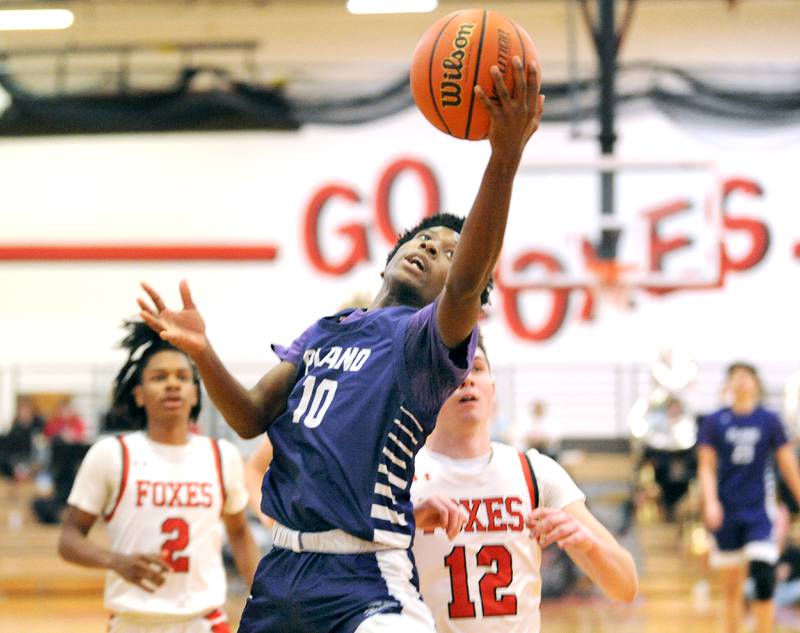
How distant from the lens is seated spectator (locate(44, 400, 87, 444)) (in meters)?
15.9

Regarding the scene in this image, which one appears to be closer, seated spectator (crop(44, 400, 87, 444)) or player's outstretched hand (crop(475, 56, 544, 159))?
player's outstretched hand (crop(475, 56, 544, 159))

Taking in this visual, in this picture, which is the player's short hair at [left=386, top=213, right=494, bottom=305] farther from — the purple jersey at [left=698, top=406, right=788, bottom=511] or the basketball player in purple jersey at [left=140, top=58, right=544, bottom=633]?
the purple jersey at [left=698, top=406, right=788, bottom=511]

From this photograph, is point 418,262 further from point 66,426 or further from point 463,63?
point 66,426

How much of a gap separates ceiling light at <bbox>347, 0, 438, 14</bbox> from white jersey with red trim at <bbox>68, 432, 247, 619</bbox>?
13431 millimetres

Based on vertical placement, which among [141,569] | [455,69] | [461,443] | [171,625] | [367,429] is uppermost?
[455,69]

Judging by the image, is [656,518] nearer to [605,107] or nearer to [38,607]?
[605,107]

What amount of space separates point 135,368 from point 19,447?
38.9 ft

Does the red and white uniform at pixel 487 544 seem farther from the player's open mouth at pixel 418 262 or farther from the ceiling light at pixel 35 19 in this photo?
the ceiling light at pixel 35 19

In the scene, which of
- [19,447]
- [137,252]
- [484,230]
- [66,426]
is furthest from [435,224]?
[137,252]

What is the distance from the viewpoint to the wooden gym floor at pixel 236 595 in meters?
10.1

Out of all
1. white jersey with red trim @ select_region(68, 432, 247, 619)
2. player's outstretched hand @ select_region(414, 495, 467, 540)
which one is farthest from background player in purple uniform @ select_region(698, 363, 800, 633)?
player's outstretched hand @ select_region(414, 495, 467, 540)

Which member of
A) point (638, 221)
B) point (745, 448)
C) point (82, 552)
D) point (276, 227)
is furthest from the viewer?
point (276, 227)

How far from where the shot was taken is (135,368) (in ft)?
17.0

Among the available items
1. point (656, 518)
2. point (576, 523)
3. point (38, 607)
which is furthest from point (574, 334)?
point (576, 523)
